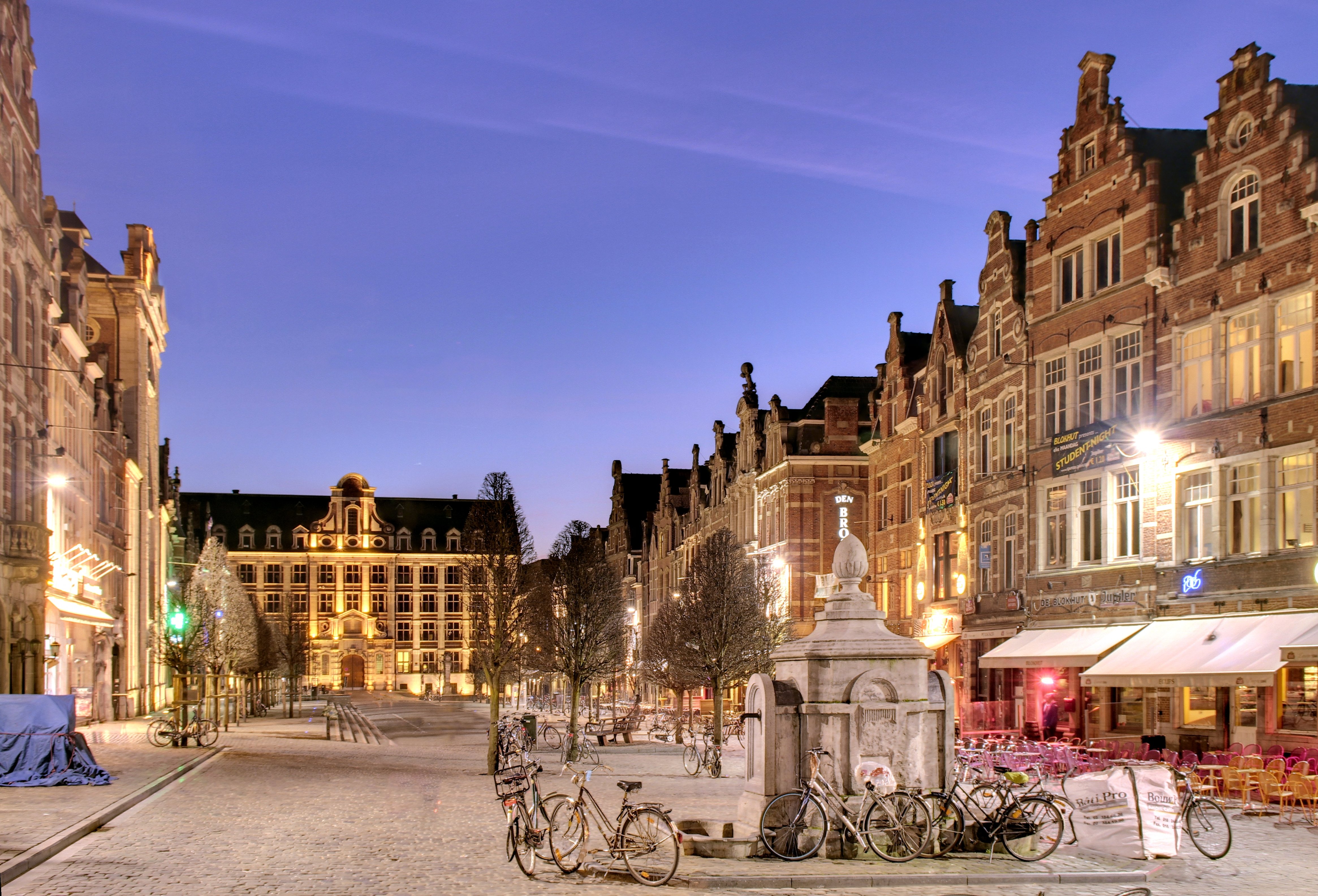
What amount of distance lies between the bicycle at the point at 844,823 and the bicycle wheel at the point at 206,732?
79.1 feet

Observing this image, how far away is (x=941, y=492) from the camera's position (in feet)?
133

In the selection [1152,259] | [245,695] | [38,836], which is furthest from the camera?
[245,695]

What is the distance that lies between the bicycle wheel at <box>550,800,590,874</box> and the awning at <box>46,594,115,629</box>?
81.2 feet

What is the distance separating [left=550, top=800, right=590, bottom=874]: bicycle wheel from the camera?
13.5 meters

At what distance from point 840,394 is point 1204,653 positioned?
35.6 meters

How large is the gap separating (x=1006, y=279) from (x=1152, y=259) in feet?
25.4

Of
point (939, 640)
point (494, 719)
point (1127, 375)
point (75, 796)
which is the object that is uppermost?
point (1127, 375)

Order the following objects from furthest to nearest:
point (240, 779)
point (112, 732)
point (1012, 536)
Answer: point (112, 732), point (1012, 536), point (240, 779)

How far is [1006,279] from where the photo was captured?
36188mm

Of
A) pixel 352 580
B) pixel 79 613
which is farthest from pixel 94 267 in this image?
pixel 352 580

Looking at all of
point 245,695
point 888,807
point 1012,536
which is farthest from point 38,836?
point 245,695

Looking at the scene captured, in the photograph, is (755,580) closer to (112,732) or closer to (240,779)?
(112,732)

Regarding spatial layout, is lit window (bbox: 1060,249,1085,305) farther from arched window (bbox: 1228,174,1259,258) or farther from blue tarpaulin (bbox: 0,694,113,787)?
blue tarpaulin (bbox: 0,694,113,787)

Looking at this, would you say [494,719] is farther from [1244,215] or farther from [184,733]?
[1244,215]
